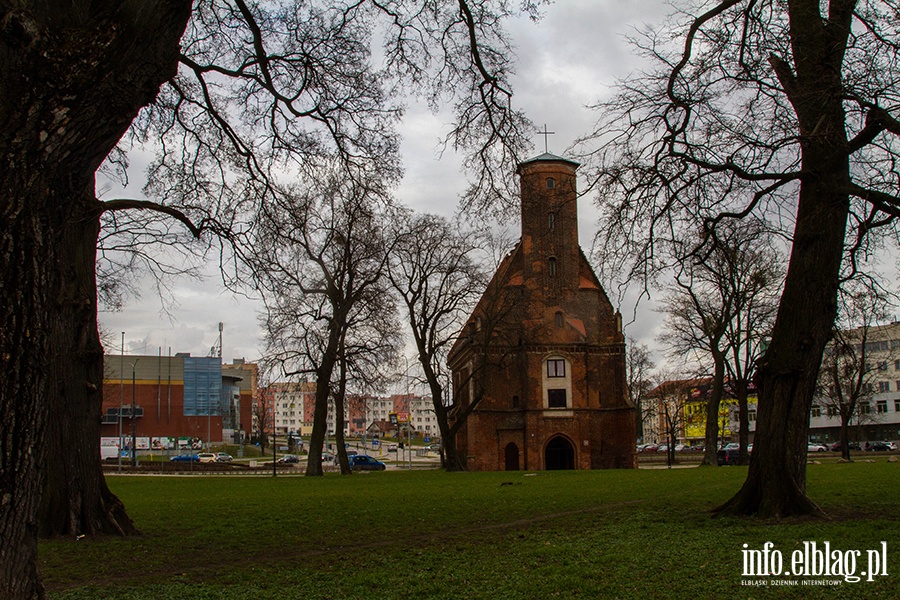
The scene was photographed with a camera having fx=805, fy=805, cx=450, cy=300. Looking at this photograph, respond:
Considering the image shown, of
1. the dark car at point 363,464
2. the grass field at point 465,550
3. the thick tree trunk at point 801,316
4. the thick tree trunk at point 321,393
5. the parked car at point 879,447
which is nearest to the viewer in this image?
the grass field at point 465,550

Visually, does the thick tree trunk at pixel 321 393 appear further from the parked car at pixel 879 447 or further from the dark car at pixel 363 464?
the parked car at pixel 879 447

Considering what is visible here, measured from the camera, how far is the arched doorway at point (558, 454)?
54.9 m

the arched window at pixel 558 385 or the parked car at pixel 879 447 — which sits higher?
the arched window at pixel 558 385

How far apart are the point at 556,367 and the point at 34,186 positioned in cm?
5124

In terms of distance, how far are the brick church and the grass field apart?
37.0 meters

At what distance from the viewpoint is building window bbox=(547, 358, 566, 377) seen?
55.2 meters

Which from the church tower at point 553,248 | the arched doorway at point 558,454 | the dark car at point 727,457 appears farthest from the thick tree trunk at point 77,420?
the dark car at point 727,457

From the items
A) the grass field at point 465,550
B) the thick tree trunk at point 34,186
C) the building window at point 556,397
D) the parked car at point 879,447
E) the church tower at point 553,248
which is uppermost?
the church tower at point 553,248

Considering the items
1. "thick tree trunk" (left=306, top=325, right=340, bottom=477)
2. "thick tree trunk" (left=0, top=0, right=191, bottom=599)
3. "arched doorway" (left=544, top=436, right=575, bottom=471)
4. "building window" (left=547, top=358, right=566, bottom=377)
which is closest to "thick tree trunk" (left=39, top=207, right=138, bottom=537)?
"thick tree trunk" (left=0, top=0, right=191, bottom=599)

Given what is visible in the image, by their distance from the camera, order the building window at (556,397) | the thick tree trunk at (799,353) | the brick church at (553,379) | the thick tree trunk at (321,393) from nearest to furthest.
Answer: the thick tree trunk at (799,353)
the thick tree trunk at (321,393)
the brick church at (553,379)
the building window at (556,397)

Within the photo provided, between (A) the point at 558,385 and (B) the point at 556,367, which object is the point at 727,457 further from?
(B) the point at 556,367

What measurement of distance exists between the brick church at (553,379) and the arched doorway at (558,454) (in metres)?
0.07

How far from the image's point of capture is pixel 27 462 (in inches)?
207

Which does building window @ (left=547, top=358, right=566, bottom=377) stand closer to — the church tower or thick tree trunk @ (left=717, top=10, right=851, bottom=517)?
the church tower
